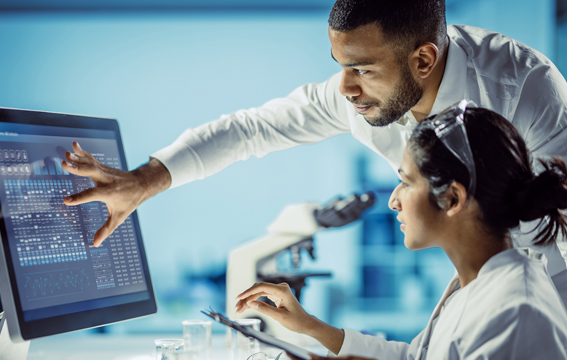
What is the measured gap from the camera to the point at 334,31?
3.65 feet

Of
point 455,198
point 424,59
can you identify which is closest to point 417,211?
point 455,198

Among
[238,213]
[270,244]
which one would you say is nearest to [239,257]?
[270,244]

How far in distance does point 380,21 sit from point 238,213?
5.72 feet

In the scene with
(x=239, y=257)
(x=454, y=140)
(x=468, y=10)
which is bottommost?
(x=239, y=257)

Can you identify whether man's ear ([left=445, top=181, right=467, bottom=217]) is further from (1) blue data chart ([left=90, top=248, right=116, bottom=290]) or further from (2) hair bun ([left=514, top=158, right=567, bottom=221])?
(1) blue data chart ([left=90, top=248, right=116, bottom=290])

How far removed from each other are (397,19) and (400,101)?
19 cm

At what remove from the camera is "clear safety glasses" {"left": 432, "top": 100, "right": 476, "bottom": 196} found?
78 cm

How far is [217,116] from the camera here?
2662 mm

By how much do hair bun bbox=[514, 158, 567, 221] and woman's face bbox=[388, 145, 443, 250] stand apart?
0.14 m

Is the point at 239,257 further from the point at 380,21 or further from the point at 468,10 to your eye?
the point at 468,10

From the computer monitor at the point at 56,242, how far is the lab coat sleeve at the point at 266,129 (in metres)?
0.25

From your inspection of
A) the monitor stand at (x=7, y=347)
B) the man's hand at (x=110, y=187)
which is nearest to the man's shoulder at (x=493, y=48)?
the man's hand at (x=110, y=187)

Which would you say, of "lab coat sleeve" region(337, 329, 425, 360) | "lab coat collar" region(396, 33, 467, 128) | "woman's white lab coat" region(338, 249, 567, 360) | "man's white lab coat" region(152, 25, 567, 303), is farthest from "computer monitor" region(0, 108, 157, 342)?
"lab coat collar" region(396, 33, 467, 128)

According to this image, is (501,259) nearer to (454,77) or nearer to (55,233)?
(454,77)
